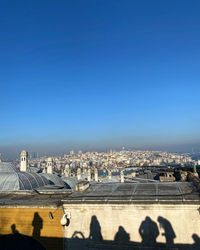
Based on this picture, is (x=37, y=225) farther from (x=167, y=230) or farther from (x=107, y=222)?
(x=167, y=230)

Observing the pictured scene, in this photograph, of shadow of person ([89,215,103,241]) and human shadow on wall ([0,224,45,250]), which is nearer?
shadow of person ([89,215,103,241])

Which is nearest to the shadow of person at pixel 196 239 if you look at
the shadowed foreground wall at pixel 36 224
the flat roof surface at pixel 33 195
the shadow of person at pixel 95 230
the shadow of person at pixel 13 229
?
the shadow of person at pixel 95 230

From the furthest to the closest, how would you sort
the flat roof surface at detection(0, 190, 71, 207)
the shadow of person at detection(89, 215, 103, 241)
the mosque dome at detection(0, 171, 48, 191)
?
the mosque dome at detection(0, 171, 48, 191) < the flat roof surface at detection(0, 190, 71, 207) < the shadow of person at detection(89, 215, 103, 241)

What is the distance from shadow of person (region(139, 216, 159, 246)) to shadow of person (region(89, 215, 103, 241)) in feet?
5.23

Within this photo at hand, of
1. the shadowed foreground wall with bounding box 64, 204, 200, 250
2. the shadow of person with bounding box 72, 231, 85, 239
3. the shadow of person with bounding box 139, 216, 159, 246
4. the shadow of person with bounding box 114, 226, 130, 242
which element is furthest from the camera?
the shadow of person with bounding box 72, 231, 85, 239

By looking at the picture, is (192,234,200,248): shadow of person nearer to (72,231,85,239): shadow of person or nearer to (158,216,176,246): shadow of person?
(158,216,176,246): shadow of person

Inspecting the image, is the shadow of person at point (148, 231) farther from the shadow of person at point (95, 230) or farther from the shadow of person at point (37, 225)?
the shadow of person at point (37, 225)

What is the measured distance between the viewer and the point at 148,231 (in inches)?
282

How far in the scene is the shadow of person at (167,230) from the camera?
6949mm

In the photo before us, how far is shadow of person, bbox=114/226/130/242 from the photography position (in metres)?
7.31

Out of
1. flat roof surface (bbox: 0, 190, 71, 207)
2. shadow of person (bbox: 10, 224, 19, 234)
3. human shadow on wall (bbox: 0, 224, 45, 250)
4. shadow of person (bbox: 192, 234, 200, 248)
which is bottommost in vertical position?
human shadow on wall (bbox: 0, 224, 45, 250)

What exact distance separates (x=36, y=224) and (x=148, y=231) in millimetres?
4570

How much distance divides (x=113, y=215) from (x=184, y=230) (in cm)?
256

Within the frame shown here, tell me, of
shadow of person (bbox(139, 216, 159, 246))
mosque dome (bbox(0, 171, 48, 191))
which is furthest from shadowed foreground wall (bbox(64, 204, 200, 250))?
mosque dome (bbox(0, 171, 48, 191))
